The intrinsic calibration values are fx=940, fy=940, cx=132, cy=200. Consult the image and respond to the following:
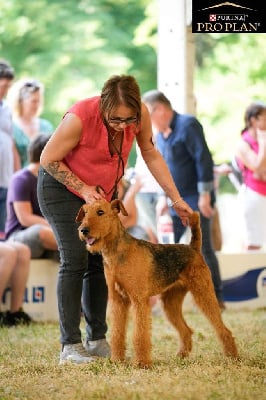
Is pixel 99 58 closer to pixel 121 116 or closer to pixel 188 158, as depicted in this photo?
pixel 188 158

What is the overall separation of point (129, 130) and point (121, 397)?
1.35 meters

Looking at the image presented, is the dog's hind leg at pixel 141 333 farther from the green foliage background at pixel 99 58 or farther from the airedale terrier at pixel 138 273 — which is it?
the green foliage background at pixel 99 58

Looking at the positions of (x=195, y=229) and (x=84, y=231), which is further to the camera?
(x=195, y=229)

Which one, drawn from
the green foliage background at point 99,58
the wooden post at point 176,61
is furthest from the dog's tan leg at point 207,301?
the green foliage background at point 99,58

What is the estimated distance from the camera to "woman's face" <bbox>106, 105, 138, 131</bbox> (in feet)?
13.7

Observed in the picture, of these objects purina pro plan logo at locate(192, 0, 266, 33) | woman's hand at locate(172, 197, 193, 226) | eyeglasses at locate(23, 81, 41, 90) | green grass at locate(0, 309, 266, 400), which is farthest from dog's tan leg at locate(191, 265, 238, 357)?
eyeglasses at locate(23, 81, 41, 90)

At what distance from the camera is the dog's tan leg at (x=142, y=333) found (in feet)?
13.7

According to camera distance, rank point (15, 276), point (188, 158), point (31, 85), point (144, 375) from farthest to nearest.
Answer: point (31, 85)
point (188, 158)
point (15, 276)
point (144, 375)

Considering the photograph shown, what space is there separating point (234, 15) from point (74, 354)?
244cm

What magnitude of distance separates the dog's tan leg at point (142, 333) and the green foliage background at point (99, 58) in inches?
304

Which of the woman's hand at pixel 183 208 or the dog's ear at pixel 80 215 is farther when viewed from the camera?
the woman's hand at pixel 183 208

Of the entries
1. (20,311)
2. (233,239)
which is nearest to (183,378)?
(20,311)

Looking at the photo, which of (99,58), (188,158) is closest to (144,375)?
(188,158)

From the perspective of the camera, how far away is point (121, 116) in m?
4.18
